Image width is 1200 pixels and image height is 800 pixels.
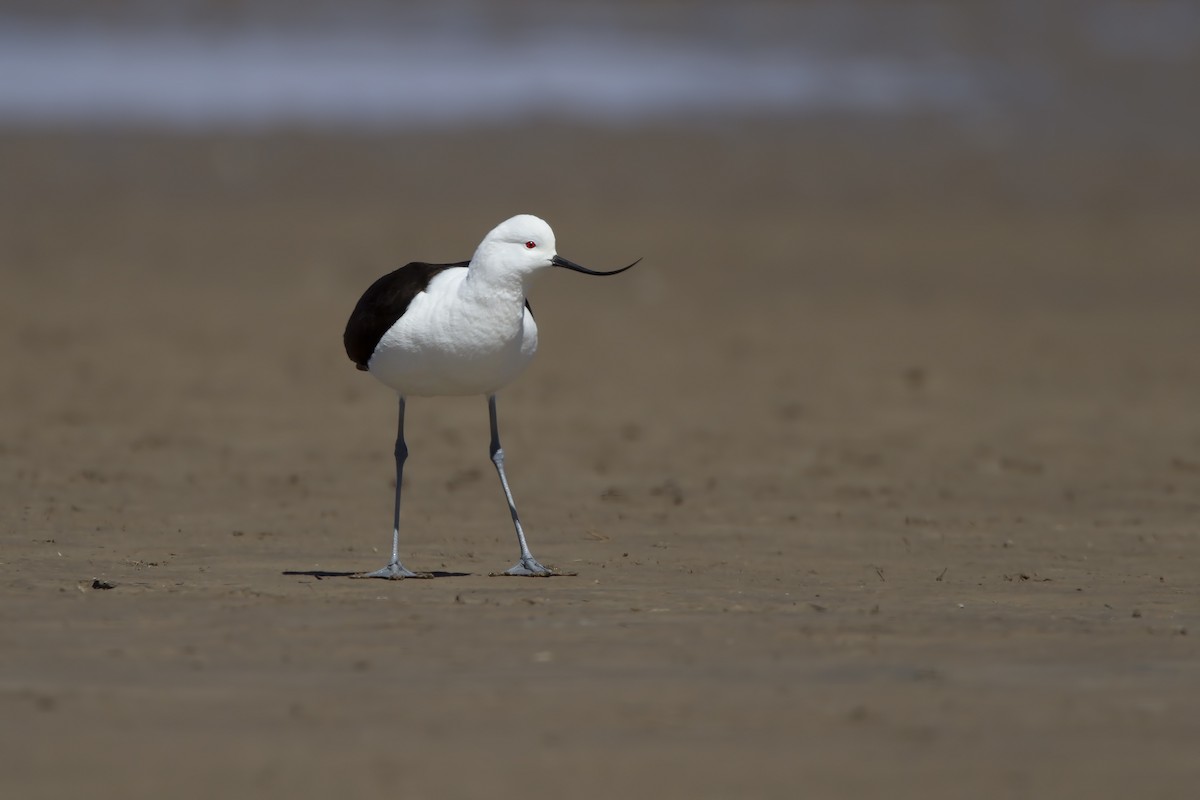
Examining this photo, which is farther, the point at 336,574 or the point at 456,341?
the point at 336,574

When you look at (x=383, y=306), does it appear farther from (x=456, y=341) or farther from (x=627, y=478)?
(x=627, y=478)

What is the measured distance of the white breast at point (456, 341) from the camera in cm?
789

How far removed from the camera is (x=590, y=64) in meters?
29.8

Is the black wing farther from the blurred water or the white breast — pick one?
the blurred water

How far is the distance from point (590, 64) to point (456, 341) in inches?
883

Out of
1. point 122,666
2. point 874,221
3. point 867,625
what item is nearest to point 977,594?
point 867,625

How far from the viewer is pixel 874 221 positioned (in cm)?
2055

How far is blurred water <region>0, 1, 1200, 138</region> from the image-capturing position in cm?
2589

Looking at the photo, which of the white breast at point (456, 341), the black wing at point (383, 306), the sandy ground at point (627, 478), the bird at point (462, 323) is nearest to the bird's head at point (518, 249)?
the bird at point (462, 323)

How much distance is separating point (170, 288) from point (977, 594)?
11.4 metres

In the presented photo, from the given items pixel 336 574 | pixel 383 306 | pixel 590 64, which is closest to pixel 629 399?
pixel 383 306

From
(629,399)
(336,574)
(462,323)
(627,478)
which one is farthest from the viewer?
(629,399)

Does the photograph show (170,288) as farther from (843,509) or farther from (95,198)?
(843,509)

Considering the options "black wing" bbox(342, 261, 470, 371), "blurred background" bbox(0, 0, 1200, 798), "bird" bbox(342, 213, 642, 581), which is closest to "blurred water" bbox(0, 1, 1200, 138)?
"blurred background" bbox(0, 0, 1200, 798)
